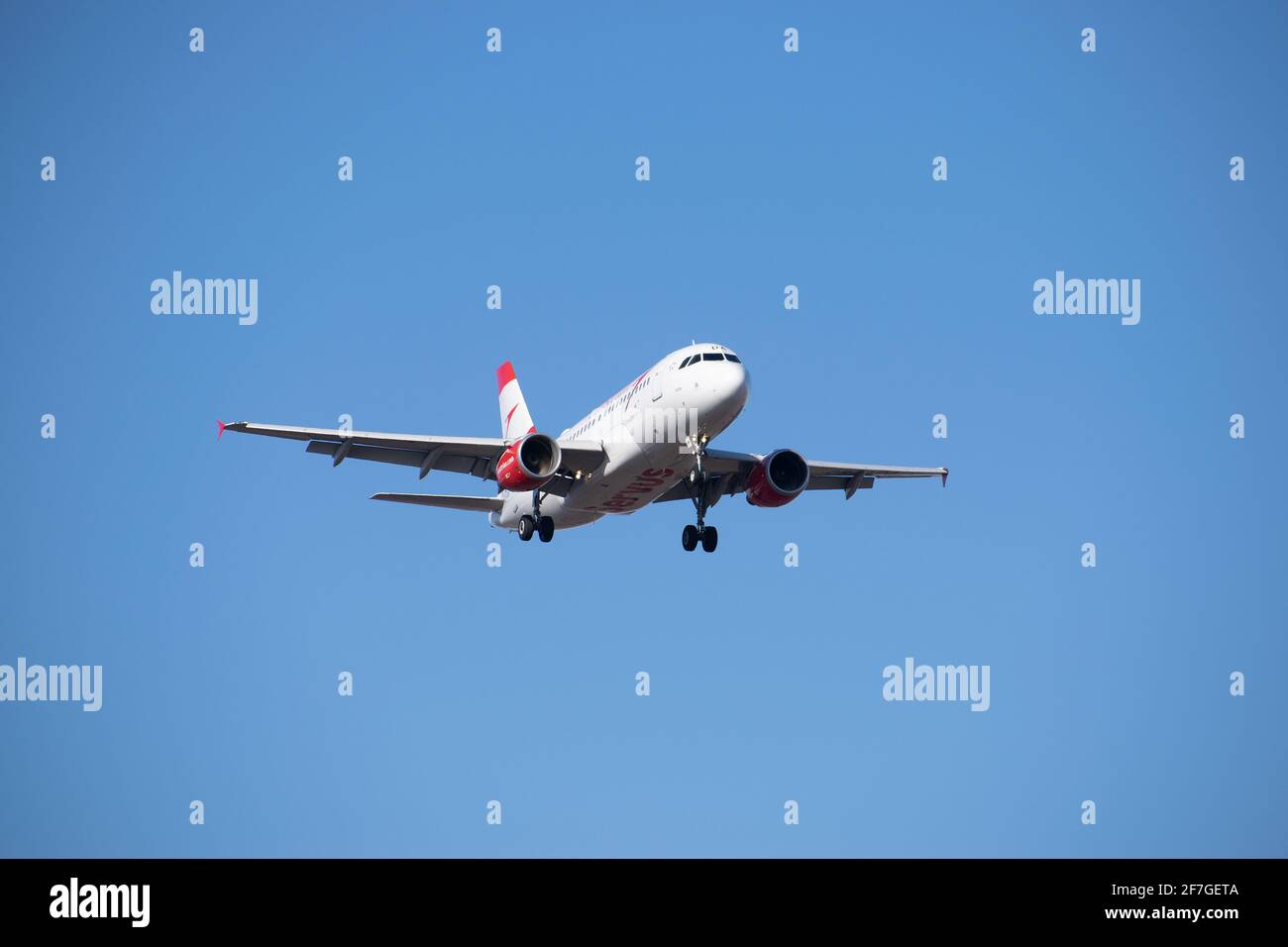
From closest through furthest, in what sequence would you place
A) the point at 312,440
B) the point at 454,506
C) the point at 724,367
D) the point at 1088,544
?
the point at 724,367 < the point at 312,440 < the point at 454,506 < the point at 1088,544

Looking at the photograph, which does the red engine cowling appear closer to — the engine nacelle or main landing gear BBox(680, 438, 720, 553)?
main landing gear BBox(680, 438, 720, 553)

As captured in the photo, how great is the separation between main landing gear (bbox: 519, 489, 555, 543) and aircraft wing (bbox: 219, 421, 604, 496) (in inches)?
32.8

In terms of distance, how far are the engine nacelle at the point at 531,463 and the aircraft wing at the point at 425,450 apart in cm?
42

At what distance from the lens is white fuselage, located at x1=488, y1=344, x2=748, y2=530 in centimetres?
4856

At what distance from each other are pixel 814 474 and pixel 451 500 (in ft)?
41.9

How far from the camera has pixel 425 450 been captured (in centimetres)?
5572

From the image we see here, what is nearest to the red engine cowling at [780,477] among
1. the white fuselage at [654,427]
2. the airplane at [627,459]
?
the airplane at [627,459]

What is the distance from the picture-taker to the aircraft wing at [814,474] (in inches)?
2199

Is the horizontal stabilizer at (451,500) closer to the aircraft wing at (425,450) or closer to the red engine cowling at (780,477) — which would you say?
the aircraft wing at (425,450)
